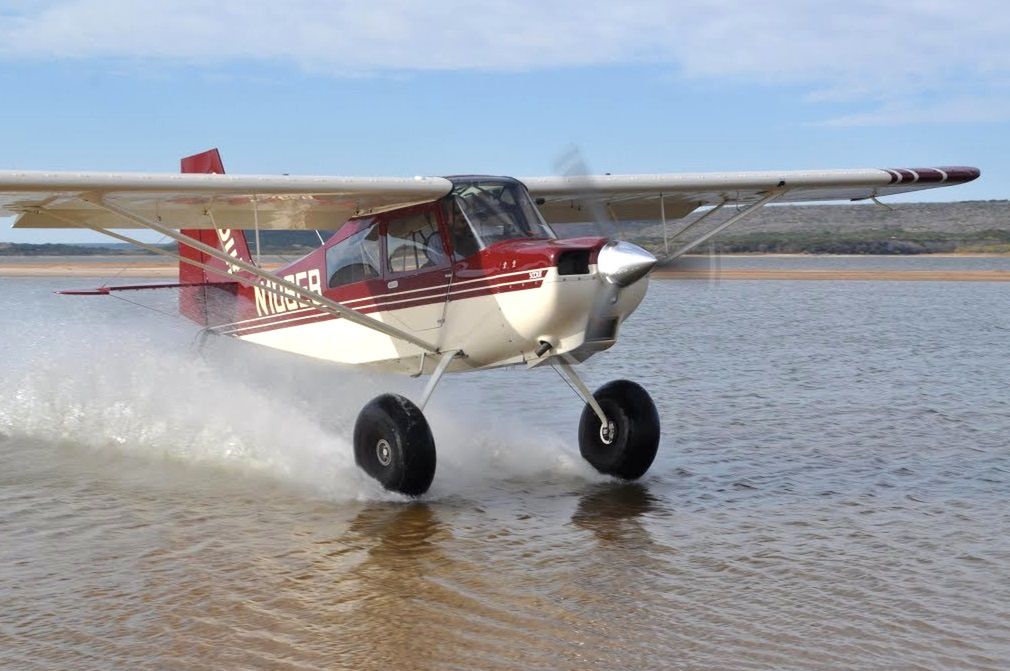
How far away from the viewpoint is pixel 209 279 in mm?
12562

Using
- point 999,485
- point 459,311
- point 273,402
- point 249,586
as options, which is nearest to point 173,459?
point 273,402

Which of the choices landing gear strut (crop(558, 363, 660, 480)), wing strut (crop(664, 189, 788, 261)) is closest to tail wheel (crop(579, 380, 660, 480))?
landing gear strut (crop(558, 363, 660, 480))

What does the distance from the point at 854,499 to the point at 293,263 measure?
5642 mm

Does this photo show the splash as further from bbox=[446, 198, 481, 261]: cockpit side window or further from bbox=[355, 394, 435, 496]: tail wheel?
bbox=[446, 198, 481, 261]: cockpit side window

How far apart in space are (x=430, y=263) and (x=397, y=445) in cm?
165

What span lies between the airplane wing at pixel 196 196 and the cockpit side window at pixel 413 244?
0.54ft

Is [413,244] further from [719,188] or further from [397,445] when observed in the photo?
[719,188]

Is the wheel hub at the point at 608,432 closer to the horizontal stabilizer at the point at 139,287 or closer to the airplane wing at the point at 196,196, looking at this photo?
the airplane wing at the point at 196,196

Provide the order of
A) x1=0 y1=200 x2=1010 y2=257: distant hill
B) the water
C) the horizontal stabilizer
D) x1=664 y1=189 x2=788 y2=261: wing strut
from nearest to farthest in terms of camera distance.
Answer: the water, x1=664 y1=189 x2=788 y2=261: wing strut, the horizontal stabilizer, x1=0 y1=200 x2=1010 y2=257: distant hill

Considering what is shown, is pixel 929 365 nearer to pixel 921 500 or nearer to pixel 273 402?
pixel 921 500

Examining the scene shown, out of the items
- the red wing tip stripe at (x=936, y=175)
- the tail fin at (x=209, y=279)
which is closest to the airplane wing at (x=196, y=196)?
the tail fin at (x=209, y=279)

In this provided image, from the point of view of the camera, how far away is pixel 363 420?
28.3 ft

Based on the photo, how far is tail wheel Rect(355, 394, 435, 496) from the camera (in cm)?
834

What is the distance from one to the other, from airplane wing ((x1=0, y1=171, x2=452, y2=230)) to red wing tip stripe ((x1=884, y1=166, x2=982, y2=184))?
481 cm
